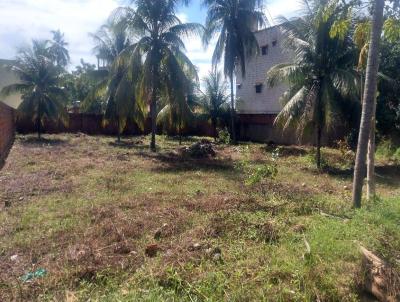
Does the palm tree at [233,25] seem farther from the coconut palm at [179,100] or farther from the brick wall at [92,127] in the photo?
the brick wall at [92,127]

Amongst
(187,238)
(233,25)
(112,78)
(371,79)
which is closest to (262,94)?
(233,25)

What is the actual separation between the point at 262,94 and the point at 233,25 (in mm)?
5749

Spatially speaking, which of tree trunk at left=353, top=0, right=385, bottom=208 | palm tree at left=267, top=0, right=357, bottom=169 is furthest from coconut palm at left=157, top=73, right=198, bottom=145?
tree trunk at left=353, top=0, right=385, bottom=208

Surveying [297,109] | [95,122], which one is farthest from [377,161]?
[95,122]

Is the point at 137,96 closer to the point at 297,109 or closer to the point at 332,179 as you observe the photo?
the point at 297,109

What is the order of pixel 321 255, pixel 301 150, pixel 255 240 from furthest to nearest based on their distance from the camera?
pixel 301 150, pixel 255 240, pixel 321 255

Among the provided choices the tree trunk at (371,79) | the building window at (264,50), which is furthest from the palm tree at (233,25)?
the tree trunk at (371,79)

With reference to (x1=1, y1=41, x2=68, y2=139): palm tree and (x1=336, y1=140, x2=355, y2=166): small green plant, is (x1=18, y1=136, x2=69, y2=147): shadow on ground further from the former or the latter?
(x1=336, y1=140, x2=355, y2=166): small green plant

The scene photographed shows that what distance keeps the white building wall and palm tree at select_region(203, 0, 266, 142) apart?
1487 mm

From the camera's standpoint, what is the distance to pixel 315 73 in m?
12.1

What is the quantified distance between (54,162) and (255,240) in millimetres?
9583

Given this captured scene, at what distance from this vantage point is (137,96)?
15.8 meters

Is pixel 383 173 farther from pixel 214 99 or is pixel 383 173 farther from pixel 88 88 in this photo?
pixel 88 88

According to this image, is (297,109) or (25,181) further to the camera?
(297,109)
